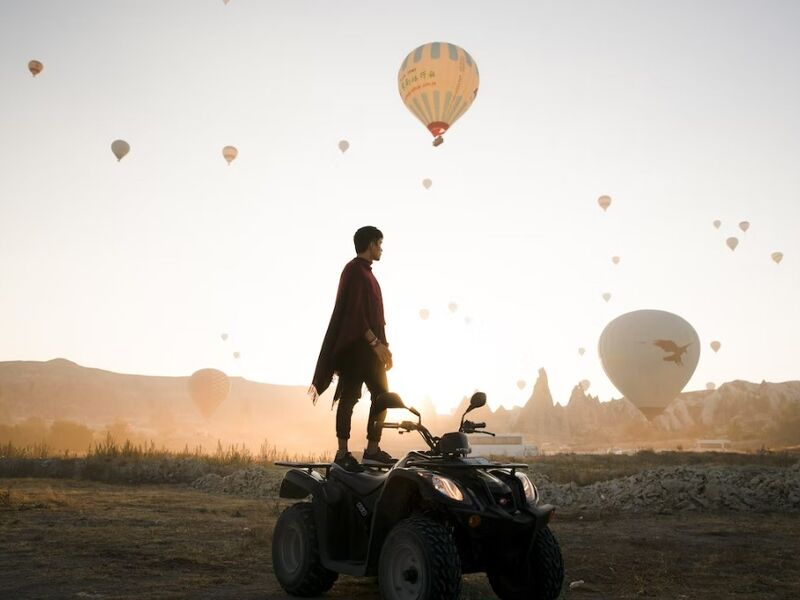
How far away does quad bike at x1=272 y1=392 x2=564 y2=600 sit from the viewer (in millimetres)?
5723

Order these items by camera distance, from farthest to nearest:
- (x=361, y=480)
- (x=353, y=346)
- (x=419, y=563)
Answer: (x=353, y=346)
(x=361, y=480)
(x=419, y=563)

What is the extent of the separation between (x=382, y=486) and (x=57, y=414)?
182 meters

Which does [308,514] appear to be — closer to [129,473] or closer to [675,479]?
[675,479]

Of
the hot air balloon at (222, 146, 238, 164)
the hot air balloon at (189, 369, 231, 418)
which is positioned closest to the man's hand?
the hot air balloon at (222, 146, 238, 164)

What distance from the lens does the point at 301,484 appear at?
24.5ft

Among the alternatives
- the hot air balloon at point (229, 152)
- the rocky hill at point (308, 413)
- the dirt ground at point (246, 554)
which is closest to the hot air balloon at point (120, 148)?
the hot air balloon at point (229, 152)

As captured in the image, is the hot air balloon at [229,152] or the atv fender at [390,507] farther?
the hot air balloon at [229,152]

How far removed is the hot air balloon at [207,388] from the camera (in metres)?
98.9

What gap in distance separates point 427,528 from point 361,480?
1188 millimetres

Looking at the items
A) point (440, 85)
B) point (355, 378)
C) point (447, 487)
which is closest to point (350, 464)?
point (355, 378)

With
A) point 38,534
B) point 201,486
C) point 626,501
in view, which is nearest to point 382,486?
point 38,534

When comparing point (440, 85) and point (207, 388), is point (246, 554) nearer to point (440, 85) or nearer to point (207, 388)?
point (440, 85)

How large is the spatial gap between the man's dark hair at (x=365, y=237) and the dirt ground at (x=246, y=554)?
3365 millimetres

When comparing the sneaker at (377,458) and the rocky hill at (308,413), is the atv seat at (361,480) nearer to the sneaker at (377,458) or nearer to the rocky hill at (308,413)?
the sneaker at (377,458)
